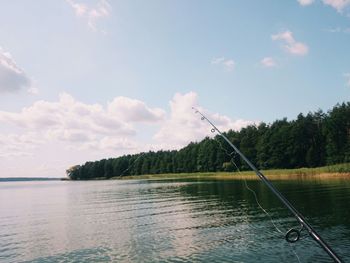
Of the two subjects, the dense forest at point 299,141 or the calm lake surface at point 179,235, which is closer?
the calm lake surface at point 179,235

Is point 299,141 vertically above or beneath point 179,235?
above

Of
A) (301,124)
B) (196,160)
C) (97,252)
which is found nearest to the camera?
(97,252)

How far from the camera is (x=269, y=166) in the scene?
139000mm

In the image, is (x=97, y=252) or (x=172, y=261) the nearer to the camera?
(x=172, y=261)

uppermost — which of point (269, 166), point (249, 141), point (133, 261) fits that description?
point (249, 141)

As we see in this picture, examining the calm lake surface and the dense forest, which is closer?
the calm lake surface

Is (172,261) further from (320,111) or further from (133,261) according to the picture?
(320,111)

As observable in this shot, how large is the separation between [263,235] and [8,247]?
56.2ft

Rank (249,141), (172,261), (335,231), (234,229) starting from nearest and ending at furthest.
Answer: (172,261) < (335,231) < (234,229) < (249,141)

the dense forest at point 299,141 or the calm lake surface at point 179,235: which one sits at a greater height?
the dense forest at point 299,141

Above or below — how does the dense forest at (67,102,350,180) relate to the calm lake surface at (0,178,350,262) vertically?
above

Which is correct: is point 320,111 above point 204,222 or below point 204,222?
above

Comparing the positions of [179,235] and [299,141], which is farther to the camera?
[299,141]

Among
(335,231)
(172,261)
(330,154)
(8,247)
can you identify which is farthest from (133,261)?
(330,154)
